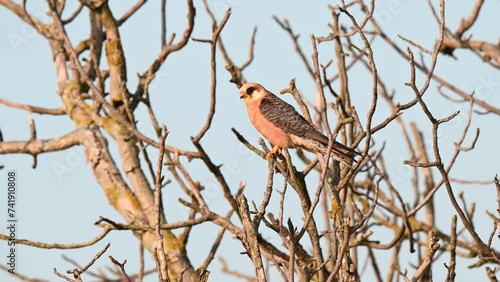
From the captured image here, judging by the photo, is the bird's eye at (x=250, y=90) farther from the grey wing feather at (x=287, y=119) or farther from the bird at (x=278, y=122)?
the grey wing feather at (x=287, y=119)

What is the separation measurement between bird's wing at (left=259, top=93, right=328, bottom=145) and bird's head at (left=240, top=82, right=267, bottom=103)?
0.07 metres

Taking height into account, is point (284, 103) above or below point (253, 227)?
above

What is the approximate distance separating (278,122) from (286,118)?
0.11 meters

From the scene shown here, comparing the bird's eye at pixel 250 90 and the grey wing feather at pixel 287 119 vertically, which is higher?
the bird's eye at pixel 250 90

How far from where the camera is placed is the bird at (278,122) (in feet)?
20.4

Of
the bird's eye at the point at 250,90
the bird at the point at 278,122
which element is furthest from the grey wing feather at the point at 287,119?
the bird's eye at the point at 250,90

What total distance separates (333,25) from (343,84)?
60 centimetres

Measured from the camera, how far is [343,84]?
595cm

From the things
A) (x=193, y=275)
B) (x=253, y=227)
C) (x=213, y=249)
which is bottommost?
(x=253, y=227)

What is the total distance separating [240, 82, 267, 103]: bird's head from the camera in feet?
22.8

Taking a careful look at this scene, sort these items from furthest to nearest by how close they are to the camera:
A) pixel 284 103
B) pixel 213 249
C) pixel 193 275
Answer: pixel 284 103 < pixel 213 249 < pixel 193 275

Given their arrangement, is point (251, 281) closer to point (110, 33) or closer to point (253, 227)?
point (110, 33)

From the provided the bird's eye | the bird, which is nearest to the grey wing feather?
the bird

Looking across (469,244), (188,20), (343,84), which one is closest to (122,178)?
(188,20)
